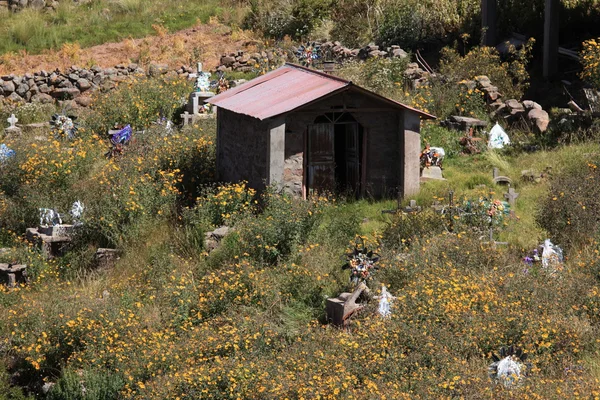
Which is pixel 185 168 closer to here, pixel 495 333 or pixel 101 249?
pixel 101 249

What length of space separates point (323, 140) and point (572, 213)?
4795 mm

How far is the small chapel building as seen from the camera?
16750mm

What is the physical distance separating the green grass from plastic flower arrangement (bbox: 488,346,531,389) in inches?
796

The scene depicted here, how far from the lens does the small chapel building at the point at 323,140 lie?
16.8 metres

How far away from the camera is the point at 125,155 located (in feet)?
63.8

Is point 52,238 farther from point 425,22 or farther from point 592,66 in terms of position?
point 425,22

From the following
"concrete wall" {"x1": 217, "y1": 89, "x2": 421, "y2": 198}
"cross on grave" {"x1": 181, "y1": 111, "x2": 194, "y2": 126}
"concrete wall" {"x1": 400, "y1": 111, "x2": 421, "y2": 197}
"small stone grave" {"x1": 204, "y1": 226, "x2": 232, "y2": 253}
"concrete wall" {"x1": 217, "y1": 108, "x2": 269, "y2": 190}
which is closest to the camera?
"small stone grave" {"x1": 204, "y1": 226, "x2": 232, "y2": 253}

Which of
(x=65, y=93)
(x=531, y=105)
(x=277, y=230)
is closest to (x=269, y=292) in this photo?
(x=277, y=230)

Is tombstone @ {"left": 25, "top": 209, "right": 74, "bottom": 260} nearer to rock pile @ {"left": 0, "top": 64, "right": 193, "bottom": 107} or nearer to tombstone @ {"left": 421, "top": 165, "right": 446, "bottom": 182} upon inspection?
tombstone @ {"left": 421, "top": 165, "right": 446, "bottom": 182}

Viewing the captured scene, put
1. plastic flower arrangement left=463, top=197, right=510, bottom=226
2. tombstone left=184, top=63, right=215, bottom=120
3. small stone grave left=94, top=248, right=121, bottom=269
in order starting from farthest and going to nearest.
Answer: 1. tombstone left=184, top=63, right=215, bottom=120
2. small stone grave left=94, top=248, right=121, bottom=269
3. plastic flower arrangement left=463, top=197, right=510, bottom=226

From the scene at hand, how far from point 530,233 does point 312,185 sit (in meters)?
4.02

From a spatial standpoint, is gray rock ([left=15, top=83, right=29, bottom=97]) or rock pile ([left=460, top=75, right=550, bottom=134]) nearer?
rock pile ([left=460, top=75, right=550, bottom=134])

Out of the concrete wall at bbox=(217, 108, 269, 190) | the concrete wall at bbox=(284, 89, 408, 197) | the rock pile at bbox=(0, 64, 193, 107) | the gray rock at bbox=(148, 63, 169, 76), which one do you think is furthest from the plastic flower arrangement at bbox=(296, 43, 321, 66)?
the concrete wall at bbox=(284, 89, 408, 197)

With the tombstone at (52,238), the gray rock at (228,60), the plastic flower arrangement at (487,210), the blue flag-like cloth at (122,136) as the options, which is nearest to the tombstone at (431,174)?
the plastic flower arrangement at (487,210)
